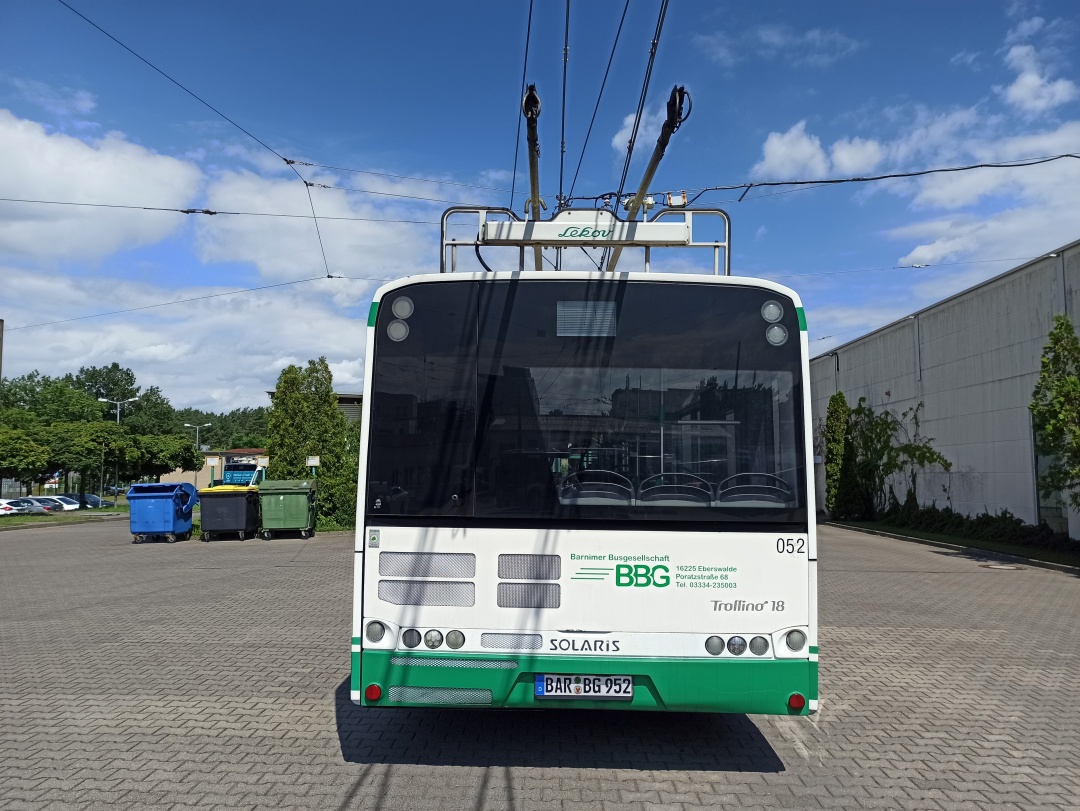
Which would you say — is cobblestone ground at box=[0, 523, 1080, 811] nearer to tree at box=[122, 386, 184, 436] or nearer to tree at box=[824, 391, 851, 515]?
tree at box=[824, 391, 851, 515]

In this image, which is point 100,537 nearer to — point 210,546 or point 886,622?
point 210,546

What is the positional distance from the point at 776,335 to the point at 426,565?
237 centimetres

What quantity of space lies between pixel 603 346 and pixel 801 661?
205 centimetres

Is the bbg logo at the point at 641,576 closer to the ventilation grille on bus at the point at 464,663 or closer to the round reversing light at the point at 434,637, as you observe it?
the ventilation grille on bus at the point at 464,663

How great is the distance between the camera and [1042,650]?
940 cm

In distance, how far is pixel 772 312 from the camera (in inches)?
211

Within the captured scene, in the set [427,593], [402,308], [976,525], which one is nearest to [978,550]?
[976,525]

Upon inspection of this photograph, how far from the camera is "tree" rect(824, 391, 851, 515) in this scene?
35.0 metres

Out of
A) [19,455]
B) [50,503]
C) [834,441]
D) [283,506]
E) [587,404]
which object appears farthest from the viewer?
[50,503]

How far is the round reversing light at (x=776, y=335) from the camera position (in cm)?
530

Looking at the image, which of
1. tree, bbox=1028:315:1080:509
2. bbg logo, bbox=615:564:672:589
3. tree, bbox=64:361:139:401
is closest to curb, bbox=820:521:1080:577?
tree, bbox=1028:315:1080:509

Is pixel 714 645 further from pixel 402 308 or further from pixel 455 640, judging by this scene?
pixel 402 308

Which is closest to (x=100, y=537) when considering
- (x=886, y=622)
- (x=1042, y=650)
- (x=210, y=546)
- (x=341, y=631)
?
(x=210, y=546)

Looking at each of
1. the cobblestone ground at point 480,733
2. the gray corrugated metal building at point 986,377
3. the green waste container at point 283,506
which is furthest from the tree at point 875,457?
the cobblestone ground at point 480,733
